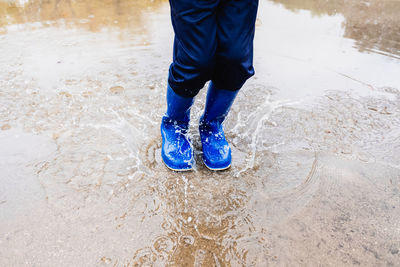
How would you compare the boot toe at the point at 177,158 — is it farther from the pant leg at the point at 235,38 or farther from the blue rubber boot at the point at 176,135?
the pant leg at the point at 235,38

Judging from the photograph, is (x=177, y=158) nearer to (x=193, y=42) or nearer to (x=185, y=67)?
(x=185, y=67)

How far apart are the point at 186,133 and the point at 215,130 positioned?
17 centimetres

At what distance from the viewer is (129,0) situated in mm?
4242

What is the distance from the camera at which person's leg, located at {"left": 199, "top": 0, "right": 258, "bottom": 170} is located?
112 cm

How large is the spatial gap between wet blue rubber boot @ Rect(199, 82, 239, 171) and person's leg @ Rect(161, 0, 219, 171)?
101 mm

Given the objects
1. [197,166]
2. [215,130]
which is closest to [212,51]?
[215,130]

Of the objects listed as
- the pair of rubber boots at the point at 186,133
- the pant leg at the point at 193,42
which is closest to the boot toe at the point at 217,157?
the pair of rubber boots at the point at 186,133

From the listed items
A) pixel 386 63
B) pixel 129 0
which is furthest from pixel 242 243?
pixel 129 0

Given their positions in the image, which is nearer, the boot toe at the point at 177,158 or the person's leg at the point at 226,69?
the person's leg at the point at 226,69

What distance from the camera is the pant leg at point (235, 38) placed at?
111 centimetres

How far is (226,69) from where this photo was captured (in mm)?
1253

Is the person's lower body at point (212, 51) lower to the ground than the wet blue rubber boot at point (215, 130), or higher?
higher

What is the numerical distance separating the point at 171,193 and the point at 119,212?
0.25 meters

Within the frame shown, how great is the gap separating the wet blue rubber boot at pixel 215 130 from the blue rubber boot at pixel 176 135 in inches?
3.9
